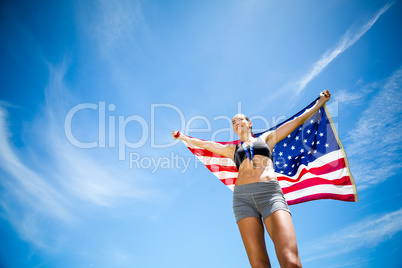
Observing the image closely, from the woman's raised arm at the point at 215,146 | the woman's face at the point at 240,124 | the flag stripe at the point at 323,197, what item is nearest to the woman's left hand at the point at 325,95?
the woman's face at the point at 240,124

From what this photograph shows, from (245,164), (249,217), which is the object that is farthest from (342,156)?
(249,217)

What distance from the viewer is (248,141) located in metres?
4.50

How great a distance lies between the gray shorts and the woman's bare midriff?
0.39ft

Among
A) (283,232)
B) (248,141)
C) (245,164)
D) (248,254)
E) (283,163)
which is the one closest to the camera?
(283,232)

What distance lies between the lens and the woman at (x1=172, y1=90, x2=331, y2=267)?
288 centimetres

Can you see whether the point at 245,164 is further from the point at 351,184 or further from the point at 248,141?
the point at 351,184

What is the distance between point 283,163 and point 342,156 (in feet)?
5.22

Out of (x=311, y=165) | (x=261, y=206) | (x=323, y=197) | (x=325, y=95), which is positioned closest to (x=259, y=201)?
(x=261, y=206)

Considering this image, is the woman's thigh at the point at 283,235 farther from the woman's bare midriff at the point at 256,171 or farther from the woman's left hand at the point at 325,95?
the woman's left hand at the point at 325,95

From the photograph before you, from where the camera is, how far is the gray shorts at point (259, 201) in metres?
3.30

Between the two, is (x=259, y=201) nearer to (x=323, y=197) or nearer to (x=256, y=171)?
(x=256, y=171)

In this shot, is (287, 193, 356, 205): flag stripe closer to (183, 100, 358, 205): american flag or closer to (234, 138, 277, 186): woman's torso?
(183, 100, 358, 205): american flag

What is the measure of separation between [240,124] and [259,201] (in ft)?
5.90

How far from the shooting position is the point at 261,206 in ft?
11.1
